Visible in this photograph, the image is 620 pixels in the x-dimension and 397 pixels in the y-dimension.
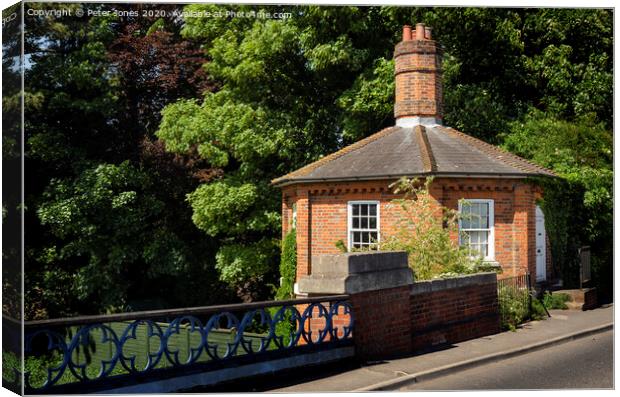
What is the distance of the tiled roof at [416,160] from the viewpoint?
57.9 feet

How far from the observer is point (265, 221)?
2344 centimetres

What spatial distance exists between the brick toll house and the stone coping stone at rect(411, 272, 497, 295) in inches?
150

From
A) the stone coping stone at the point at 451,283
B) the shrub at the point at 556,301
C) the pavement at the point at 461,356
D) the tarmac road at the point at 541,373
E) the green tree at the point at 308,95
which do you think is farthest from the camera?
the green tree at the point at 308,95

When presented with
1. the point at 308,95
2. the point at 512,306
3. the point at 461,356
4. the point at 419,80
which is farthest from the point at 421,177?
the point at 461,356

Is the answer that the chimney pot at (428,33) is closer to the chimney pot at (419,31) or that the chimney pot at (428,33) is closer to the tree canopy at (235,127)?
the chimney pot at (419,31)

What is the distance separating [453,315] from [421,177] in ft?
19.1

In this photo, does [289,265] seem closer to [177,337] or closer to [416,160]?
[416,160]

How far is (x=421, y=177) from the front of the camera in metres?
17.4

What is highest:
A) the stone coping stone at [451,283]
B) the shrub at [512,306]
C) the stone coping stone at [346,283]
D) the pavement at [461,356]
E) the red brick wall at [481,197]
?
the red brick wall at [481,197]

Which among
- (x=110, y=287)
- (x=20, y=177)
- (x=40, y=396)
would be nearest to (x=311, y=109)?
(x=110, y=287)

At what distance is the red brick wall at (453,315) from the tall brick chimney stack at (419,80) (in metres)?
7.92

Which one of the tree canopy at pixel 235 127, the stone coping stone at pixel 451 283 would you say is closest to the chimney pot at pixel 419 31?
the tree canopy at pixel 235 127

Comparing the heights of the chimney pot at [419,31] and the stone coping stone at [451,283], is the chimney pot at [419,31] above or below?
above

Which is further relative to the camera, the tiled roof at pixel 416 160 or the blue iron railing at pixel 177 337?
the tiled roof at pixel 416 160
